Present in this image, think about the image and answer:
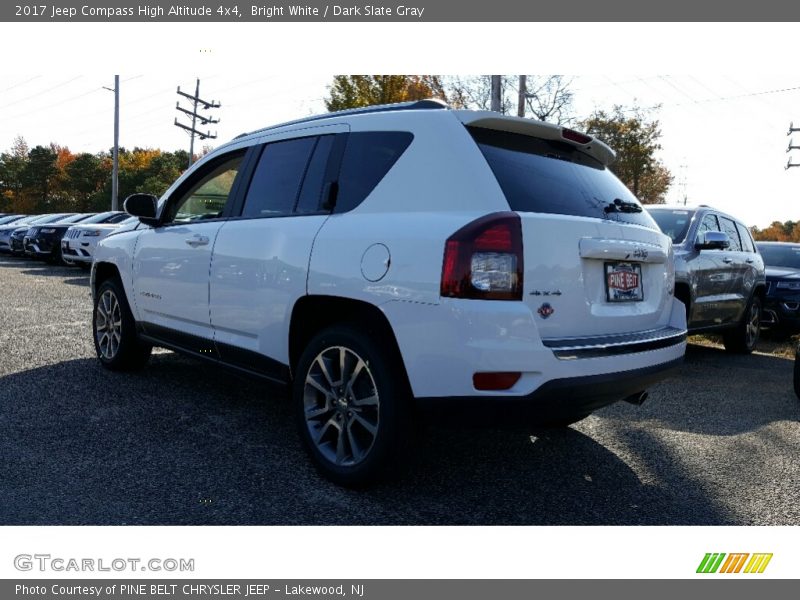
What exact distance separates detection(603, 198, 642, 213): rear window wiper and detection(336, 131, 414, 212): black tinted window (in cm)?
111

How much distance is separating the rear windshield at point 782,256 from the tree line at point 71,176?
52786 millimetres

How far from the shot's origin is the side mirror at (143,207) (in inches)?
195

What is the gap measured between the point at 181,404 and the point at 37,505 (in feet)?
5.76

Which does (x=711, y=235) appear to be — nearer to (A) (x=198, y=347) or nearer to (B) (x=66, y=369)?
(A) (x=198, y=347)

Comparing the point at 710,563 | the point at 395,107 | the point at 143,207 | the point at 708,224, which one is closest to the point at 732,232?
the point at 708,224

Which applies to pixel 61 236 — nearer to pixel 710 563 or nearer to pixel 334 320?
pixel 334 320

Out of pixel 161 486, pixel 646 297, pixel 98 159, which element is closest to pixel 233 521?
pixel 161 486

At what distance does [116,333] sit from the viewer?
5.53m

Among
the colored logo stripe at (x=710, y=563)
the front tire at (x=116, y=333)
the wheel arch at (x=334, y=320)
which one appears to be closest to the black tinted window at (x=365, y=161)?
the wheel arch at (x=334, y=320)

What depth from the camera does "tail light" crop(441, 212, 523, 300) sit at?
2750 millimetres

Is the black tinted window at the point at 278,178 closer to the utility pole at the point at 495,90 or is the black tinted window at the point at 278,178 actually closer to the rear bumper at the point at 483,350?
the rear bumper at the point at 483,350

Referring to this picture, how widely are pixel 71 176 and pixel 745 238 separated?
6750 cm

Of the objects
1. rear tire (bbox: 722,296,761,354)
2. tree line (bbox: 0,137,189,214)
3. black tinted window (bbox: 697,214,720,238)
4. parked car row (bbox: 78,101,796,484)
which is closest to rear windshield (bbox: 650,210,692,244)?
black tinted window (bbox: 697,214,720,238)

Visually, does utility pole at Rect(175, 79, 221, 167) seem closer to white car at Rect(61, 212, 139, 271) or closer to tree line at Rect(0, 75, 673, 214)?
tree line at Rect(0, 75, 673, 214)
